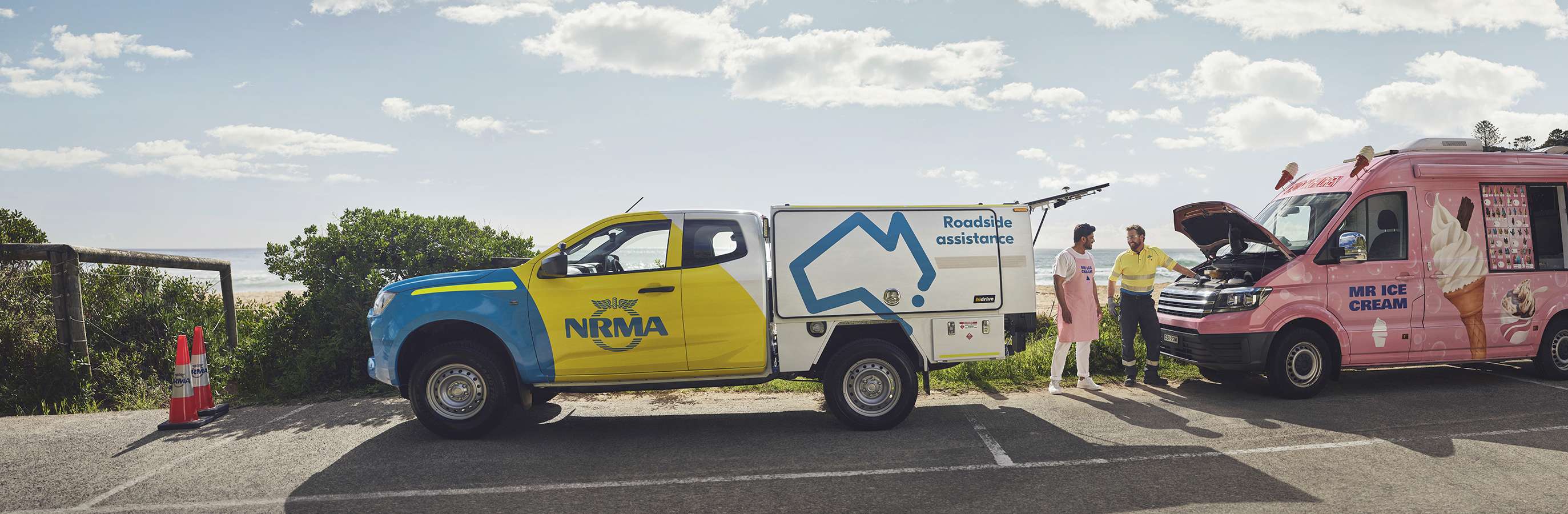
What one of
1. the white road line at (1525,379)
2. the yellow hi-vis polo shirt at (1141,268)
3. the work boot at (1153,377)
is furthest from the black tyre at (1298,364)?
the white road line at (1525,379)

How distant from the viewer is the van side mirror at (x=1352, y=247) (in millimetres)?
7746

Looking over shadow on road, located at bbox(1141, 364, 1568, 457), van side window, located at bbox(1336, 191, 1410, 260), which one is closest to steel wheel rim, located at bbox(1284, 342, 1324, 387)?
shadow on road, located at bbox(1141, 364, 1568, 457)

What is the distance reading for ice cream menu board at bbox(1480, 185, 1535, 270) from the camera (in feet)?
27.5

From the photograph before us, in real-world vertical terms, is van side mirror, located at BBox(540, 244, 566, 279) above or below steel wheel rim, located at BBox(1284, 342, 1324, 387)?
above

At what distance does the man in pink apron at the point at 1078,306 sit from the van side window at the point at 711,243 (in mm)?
3592

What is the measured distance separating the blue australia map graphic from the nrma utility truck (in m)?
0.01

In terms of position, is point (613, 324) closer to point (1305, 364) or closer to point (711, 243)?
point (711, 243)

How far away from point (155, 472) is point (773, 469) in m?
4.55

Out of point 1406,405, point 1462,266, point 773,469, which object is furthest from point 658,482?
point 1462,266

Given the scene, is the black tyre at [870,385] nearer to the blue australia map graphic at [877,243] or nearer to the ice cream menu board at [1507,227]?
the blue australia map graphic at [877,243]

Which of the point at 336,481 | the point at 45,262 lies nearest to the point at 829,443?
the point at 336,481

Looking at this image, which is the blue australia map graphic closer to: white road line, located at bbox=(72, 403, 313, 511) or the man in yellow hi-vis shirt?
the man in yellow hi-vis shirt

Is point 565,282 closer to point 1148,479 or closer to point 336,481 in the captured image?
point 336,481

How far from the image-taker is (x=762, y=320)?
6.65 m
